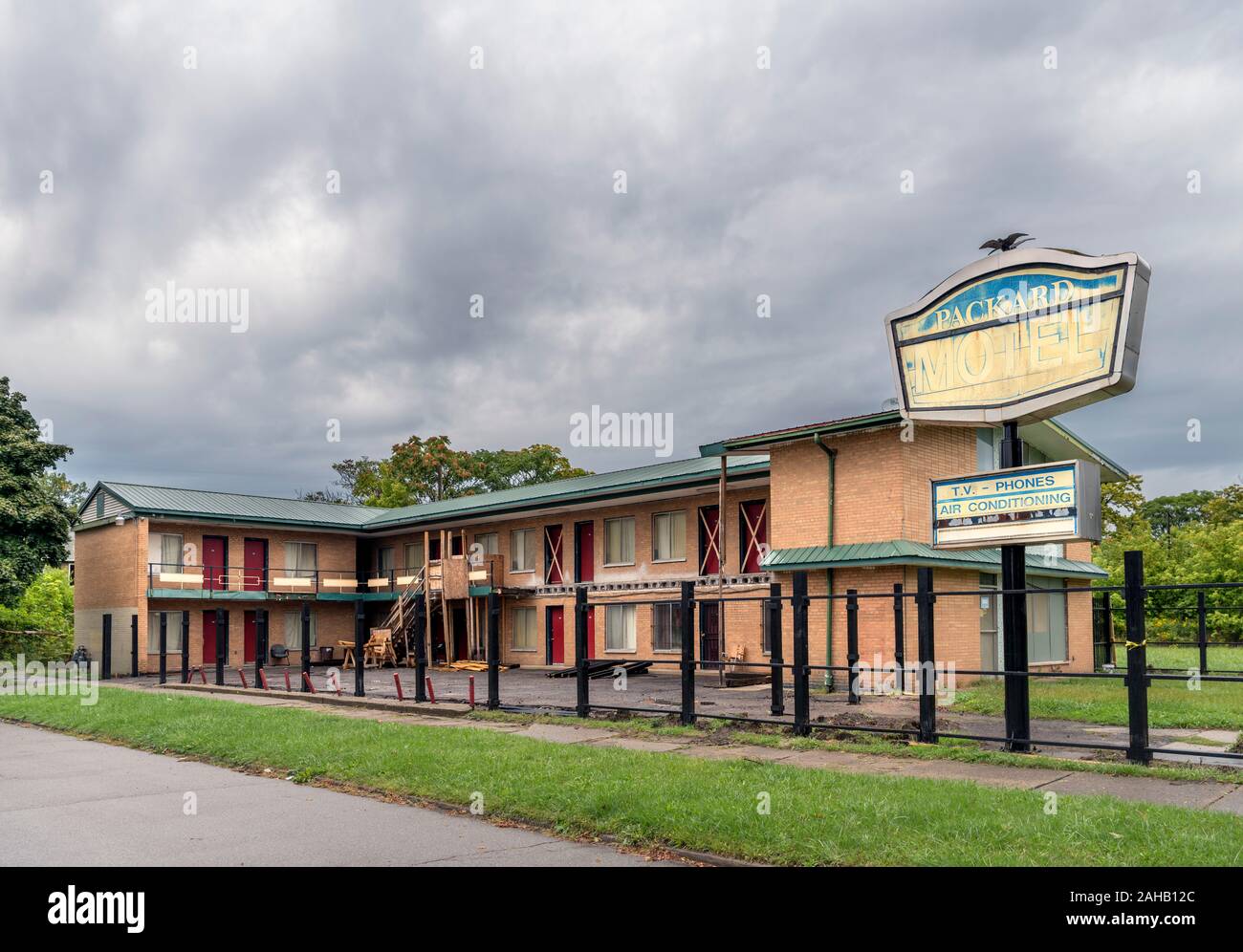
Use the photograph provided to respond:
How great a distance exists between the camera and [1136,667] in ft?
38.0

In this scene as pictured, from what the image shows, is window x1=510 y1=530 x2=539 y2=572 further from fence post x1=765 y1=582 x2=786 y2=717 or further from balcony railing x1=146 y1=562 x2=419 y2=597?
fence post x1=765 y1=582 x2=786 y2=717

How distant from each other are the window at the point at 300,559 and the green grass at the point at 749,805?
3029 centimetres

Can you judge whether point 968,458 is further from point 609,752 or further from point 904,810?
point 904,810

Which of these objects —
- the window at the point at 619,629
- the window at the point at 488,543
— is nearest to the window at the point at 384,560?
the window at the point at 488,543

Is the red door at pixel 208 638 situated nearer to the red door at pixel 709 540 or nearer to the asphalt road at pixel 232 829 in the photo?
the red door at pixel 709 540

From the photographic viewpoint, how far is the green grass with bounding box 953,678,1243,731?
16.0 metres

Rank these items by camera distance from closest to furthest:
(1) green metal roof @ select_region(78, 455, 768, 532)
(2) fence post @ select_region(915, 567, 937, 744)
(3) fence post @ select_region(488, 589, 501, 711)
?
1. (2) fence post @ select_region(915, 567, 937, 744)
2. (3) fence post @ select_region(488, 589, 501, 711)
3. (1) green metal roof @ select_region(78, 455, 768, 532)

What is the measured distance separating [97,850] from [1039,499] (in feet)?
36.0

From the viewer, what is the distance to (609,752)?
12883 millimetres

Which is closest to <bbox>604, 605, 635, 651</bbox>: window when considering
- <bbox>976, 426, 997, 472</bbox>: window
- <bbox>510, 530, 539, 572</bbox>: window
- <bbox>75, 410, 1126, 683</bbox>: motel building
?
<bbox>75, 410, 1126, 683</bbox>: motel building

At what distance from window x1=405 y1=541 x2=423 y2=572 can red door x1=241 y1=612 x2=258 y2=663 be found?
21.6 feet

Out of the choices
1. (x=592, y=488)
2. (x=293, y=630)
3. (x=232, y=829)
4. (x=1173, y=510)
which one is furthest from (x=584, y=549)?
(x=1173, y=510)

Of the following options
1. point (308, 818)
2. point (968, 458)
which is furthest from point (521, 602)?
point (308, 818)

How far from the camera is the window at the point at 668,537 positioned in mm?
34125
